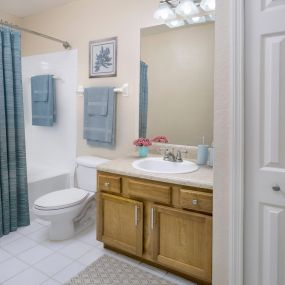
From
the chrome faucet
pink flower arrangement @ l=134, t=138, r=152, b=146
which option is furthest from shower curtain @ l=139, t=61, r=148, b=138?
the chrome faucet

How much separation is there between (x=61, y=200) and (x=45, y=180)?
66cm

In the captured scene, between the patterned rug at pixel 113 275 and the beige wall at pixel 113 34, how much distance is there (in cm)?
103

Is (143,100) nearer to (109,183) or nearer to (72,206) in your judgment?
(109,183)

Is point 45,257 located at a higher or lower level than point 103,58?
lower

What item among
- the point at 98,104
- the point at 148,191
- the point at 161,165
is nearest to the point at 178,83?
the point at 161,165

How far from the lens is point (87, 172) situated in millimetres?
2572

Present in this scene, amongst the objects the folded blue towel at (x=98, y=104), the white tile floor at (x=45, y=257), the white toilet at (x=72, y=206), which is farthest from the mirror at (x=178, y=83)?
the white tile floor at (x=45, y=257)

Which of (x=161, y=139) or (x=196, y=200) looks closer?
(x=196, y=200)

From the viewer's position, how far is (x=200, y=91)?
211 centimetres

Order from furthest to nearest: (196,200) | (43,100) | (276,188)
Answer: (43,100) < (196,200) < (276,188)

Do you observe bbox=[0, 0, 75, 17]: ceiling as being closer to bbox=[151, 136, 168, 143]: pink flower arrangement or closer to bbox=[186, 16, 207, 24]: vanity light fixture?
bbox=[186, 16, 207, 24]: vanity light fixture

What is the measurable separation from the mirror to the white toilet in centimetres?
70

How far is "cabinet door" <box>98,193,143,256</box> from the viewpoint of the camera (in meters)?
1.86

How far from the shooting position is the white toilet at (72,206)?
6.99 ft
